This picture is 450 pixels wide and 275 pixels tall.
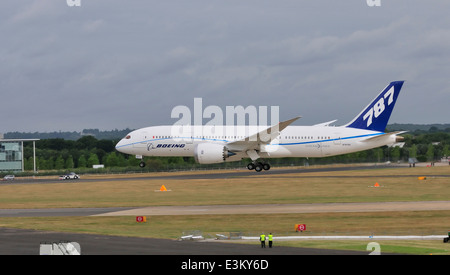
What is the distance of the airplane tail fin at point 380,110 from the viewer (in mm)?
80125

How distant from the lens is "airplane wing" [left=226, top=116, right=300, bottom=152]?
2886 inches

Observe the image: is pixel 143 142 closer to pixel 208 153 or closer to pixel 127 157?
pixel 208 153

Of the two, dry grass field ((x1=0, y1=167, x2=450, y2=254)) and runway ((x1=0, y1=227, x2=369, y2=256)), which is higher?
dry grass field ((x1=0, y1=167, x2=450, y2=254))

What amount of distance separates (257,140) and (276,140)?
10.7 ft

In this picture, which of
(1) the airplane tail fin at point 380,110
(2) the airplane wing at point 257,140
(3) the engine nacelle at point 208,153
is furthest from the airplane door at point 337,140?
(3) the engine nacelle at point 208,153

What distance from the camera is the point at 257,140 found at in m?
74.8

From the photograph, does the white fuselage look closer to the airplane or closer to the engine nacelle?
the airplane

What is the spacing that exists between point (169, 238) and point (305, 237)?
23.4 ft

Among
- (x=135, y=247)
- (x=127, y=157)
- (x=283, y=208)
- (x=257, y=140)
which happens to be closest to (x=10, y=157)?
(x=127, y=157)

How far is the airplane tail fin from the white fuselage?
3.49 feet

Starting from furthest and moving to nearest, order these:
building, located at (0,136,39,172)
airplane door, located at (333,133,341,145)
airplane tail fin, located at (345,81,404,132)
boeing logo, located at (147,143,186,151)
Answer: building, located at (0,136,39,172)
airplane tail fin, located at (345,81,404,132)
airplane door, located at (333,133,341,145)
boeing logo, located at (147,143,186,151)

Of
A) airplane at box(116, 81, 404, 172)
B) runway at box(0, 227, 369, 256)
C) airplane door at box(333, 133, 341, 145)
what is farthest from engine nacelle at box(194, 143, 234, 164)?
runway at box(0, 227, 369, 256)

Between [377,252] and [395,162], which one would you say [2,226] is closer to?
[377,252]
